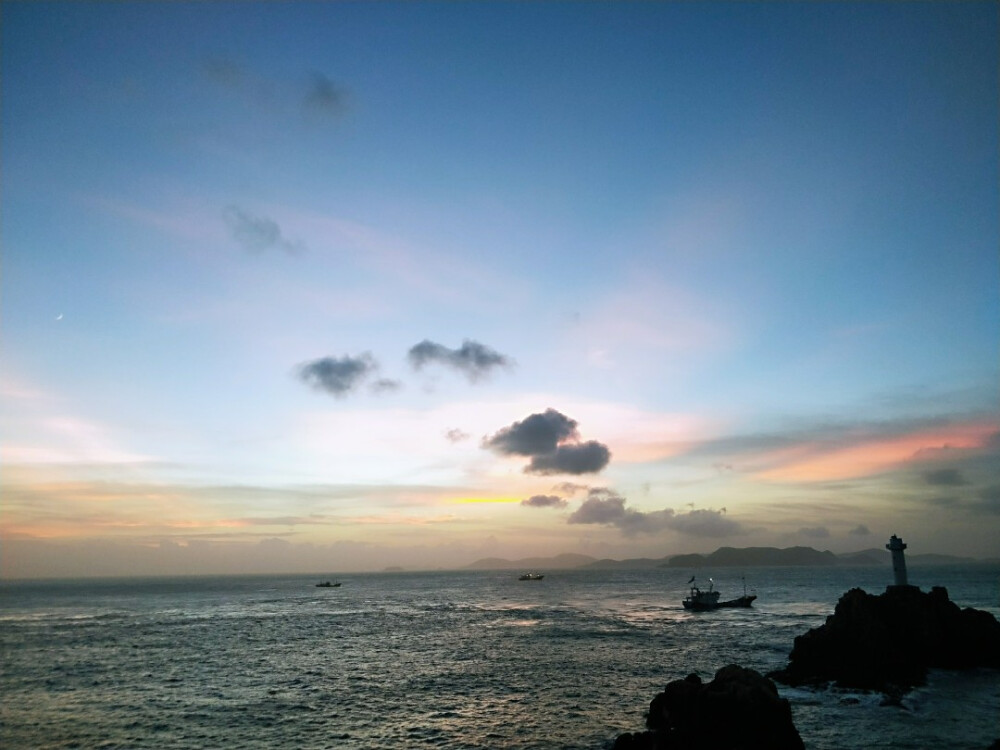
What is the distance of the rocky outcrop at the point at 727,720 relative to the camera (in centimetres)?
2825

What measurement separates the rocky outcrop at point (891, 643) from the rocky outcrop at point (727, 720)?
2139 centimetres

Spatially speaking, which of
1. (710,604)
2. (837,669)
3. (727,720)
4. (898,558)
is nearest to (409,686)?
(727,720)

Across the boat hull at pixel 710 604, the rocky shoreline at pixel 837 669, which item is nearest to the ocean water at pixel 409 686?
the rocky shoreline at pixel 837 669

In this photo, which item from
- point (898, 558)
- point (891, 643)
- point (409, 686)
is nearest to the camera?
point (891, 643)

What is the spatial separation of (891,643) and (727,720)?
1144 inches

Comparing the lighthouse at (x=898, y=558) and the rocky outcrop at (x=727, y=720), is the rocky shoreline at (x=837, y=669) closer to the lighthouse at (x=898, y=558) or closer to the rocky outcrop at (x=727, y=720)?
the rocky outcrop at (x=727, y=720)

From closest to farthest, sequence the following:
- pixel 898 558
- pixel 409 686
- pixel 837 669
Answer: pixel 837 669, pixel 409 686, pixel 898 558

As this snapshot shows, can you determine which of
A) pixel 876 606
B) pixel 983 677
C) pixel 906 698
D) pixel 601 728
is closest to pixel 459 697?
pixel 601 728

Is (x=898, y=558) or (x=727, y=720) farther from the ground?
(x=898, y=558)

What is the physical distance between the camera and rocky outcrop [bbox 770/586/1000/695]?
152 feet

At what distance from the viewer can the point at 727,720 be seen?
28891 millimetres

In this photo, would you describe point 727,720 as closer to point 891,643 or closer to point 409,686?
point 891,643

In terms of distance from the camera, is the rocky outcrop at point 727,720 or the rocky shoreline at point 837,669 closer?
the rocky outcrop at point 727,720

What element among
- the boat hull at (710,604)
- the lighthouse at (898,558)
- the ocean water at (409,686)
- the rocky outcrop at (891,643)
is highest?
the lighthouse at (898,558)
